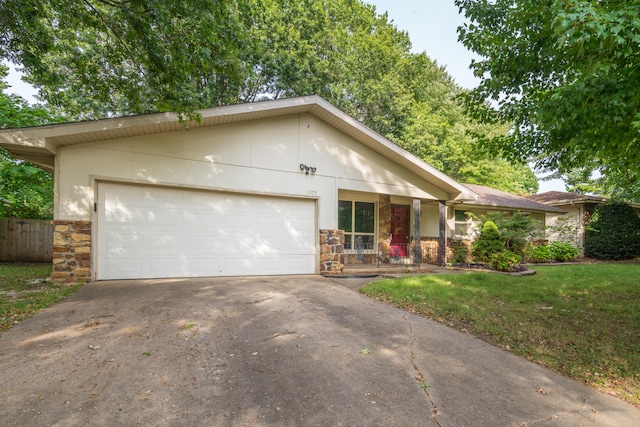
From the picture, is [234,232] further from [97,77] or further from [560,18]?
[560,18]

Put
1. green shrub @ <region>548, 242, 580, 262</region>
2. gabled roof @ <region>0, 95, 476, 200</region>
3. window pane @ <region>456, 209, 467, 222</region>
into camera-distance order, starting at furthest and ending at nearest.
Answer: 1. green shrub @ <region>548, 242, 580, 262</region>
2. window pane @ <region>456, 209, 467, 222</region>
3. gabled roof @ <region>0, 95, 476, 200</region>

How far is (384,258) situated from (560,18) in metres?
10.3

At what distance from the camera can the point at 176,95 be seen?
6.07 meters

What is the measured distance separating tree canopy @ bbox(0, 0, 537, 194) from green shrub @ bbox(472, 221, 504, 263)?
8.85 ft

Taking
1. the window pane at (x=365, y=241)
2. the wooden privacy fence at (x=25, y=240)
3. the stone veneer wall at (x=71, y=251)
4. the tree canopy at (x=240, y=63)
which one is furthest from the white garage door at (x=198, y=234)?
the wooden privacy fence at (x=25, y=240)

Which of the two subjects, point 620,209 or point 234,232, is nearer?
point 234,232

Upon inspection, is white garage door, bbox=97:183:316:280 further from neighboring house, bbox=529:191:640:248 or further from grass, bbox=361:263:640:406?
neighboring house, bbox=529:191:640:248

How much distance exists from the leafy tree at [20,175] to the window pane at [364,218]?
38.5 feet

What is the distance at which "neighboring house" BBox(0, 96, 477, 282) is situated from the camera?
6.41m

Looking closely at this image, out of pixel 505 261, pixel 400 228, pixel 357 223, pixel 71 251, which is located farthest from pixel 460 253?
pixel 71 251

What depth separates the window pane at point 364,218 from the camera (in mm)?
12234

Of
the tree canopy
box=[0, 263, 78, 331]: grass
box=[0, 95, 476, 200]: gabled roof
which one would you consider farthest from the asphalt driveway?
the tree canopy

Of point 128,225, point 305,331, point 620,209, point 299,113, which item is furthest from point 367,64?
point 305,331

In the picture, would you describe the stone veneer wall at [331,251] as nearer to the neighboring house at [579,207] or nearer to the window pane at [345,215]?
the window pane at [345,215]
